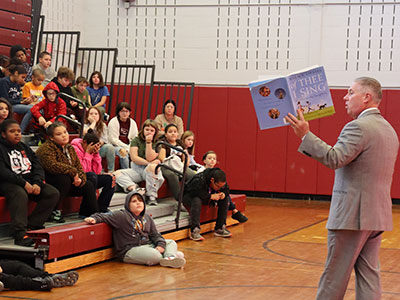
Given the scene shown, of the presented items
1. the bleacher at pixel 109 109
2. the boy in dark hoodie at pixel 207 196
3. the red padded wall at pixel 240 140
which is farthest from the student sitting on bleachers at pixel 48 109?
the red padded wall at pixel 240 140

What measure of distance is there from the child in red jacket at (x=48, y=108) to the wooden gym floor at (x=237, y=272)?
7.66ft

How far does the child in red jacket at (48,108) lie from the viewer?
8391mm

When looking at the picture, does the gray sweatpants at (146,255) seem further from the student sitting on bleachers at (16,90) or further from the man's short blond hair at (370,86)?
the man's short blond hair at (370,86)

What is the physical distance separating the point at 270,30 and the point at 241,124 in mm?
1853

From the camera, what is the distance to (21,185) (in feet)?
20.1

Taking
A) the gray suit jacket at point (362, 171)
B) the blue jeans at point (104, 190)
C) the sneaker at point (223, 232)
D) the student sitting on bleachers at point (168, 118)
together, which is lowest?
the sneaker at point (223, 232)

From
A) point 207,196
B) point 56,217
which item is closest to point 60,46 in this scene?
point 207,196

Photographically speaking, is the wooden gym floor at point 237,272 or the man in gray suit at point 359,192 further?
the wooden gym floor at point 237,272

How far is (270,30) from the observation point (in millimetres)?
12625

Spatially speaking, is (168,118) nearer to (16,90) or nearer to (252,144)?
(252,144)

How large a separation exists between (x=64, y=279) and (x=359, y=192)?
2643mm

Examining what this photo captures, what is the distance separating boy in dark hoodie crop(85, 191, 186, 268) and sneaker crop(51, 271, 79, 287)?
106 centimetres

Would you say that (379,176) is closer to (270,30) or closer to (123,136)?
(123,136)

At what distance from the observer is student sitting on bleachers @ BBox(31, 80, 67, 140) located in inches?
330
